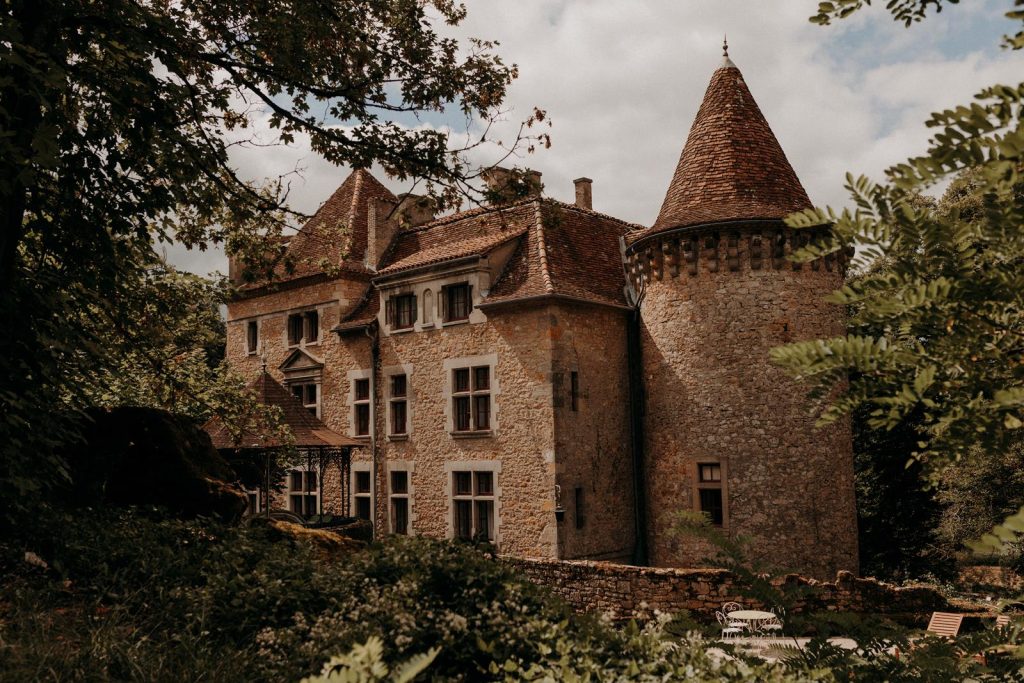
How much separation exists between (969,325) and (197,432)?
1013 cm

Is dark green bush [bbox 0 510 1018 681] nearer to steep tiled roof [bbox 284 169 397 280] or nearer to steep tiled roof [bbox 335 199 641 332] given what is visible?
steep tiled roof [bbox 335 199 641 332]

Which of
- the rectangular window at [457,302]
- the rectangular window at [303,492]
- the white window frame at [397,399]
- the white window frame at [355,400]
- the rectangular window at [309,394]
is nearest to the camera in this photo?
the rectangular window at [457,302]

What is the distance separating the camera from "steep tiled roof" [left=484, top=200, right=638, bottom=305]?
19516 millimetres

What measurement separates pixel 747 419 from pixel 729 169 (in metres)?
5.70

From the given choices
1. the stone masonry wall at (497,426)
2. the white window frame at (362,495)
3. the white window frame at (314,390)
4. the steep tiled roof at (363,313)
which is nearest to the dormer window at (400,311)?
the stone masonry wall at (497,426)

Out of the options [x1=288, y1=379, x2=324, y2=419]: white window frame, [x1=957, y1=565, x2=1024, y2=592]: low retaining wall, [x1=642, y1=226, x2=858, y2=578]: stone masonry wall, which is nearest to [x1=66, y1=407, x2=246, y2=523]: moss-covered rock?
[x1=642, y1=226, x2=858, y2=578]: stone masonry wall

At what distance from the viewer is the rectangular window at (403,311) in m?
22.1

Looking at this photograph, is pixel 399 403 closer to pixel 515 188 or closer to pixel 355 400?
pixel 355 400

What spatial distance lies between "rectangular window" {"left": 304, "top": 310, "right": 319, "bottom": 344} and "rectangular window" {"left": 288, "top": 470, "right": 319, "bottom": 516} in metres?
3.86

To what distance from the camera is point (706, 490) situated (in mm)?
18516

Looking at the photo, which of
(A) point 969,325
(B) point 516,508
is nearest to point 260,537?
(A) point 969,325

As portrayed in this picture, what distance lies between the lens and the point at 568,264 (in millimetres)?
20359

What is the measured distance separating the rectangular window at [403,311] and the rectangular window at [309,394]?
3648mm

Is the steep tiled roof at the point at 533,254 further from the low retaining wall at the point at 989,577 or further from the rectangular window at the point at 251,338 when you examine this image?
the low retaining wall at the point at 989,577
